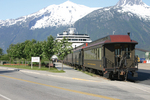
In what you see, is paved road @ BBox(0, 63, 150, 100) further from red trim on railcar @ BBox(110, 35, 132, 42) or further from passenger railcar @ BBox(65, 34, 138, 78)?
red trim on railcar @ BBox(110, 35, 132, 42)

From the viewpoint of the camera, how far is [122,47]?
16750 mm

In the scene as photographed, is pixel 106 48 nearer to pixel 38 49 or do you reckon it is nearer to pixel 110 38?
pixel 110 38

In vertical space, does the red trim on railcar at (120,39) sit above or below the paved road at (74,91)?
above

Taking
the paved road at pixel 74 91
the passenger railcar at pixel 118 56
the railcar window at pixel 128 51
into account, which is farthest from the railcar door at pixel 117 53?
the paved road at pixel 74 91

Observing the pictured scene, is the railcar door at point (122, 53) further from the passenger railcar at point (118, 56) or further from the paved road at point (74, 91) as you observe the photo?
the paved road at point (74, 91)

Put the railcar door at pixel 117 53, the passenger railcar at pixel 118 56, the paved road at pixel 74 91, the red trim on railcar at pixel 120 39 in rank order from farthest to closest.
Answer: the red trim on railcar at pixel 120 39 → the railcar door at pixel 117 53 → the passenger railcar at pixel 118 56 → the paved road at pixel 74 91

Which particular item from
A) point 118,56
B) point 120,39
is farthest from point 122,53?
point 120,39

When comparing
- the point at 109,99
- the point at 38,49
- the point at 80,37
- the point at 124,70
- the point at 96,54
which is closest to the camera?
the point at 109,99

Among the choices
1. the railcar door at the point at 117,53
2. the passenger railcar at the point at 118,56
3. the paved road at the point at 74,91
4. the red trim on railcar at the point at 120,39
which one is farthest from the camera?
the red trim on railcar at the point at 120,39

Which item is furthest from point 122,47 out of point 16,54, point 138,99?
point 16,54

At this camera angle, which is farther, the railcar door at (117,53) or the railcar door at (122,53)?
the railcar door at (117,53)

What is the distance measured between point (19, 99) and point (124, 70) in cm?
941

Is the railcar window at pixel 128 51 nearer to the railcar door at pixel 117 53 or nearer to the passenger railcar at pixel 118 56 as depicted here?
the passenger railcar at pixel 118 56

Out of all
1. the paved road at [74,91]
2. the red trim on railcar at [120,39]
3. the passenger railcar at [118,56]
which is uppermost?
the red trim on railcar at [120,39]
